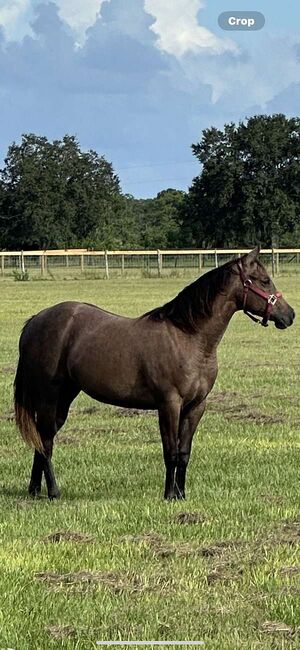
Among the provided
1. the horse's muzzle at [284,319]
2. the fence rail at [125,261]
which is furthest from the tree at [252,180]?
the horse's muzzle at [284,319]

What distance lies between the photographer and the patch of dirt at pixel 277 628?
15.5 ft

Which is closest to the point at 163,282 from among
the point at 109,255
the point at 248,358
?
the point at 109,255

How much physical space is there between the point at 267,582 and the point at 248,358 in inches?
569

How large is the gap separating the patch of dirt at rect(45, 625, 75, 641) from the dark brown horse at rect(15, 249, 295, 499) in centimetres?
317

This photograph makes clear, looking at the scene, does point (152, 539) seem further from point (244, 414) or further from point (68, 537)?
point (244, 414)

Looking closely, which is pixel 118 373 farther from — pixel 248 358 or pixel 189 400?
pixel 248 358

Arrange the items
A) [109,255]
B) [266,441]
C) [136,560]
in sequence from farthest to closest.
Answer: [109,255]
[266,441]
[136,560]

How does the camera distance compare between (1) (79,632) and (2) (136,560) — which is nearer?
(1) (79,632)

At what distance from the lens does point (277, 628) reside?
15.6ft

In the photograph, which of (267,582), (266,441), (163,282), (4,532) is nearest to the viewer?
(267,582)

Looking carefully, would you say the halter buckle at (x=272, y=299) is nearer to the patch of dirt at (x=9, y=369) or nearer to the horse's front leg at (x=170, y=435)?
the horse's front leg at (x=170, y=435)

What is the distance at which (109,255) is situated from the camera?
6888 cm

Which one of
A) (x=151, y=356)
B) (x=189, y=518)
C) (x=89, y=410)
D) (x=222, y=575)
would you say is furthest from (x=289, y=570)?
(x=89, y=410)

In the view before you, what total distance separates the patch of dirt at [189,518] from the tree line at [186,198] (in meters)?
81.1
